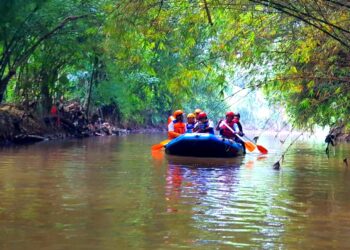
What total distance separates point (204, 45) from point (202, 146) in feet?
8.21

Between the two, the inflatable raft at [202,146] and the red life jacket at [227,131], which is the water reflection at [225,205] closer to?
the inflatable raft at [202,146]

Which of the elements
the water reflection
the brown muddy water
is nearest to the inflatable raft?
the brown muddy water

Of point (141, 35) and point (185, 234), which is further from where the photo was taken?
point (141, 35)

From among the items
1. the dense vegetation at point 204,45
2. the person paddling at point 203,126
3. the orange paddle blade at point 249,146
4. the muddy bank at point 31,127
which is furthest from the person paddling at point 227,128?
the muddy bank at point 31,127

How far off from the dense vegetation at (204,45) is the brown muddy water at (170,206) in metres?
1.25

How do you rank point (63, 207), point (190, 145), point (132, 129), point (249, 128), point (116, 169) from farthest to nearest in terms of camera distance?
point (249, 128) < point (132, 129) < point (190, 145) < point (116, 169) < point (63, 207)

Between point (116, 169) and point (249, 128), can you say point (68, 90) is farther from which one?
point (249, 128)

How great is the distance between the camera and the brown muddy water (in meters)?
5.48

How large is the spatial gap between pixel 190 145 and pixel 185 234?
912 centimetres

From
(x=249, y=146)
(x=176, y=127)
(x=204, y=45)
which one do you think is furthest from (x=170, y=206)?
(x=249, y=146)

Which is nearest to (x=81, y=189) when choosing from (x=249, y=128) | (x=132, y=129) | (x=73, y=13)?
(x=73, y=13)

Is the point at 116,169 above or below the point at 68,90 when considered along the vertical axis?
below

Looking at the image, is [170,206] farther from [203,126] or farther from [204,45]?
[203,126]

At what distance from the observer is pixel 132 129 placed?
37562 millimetres
